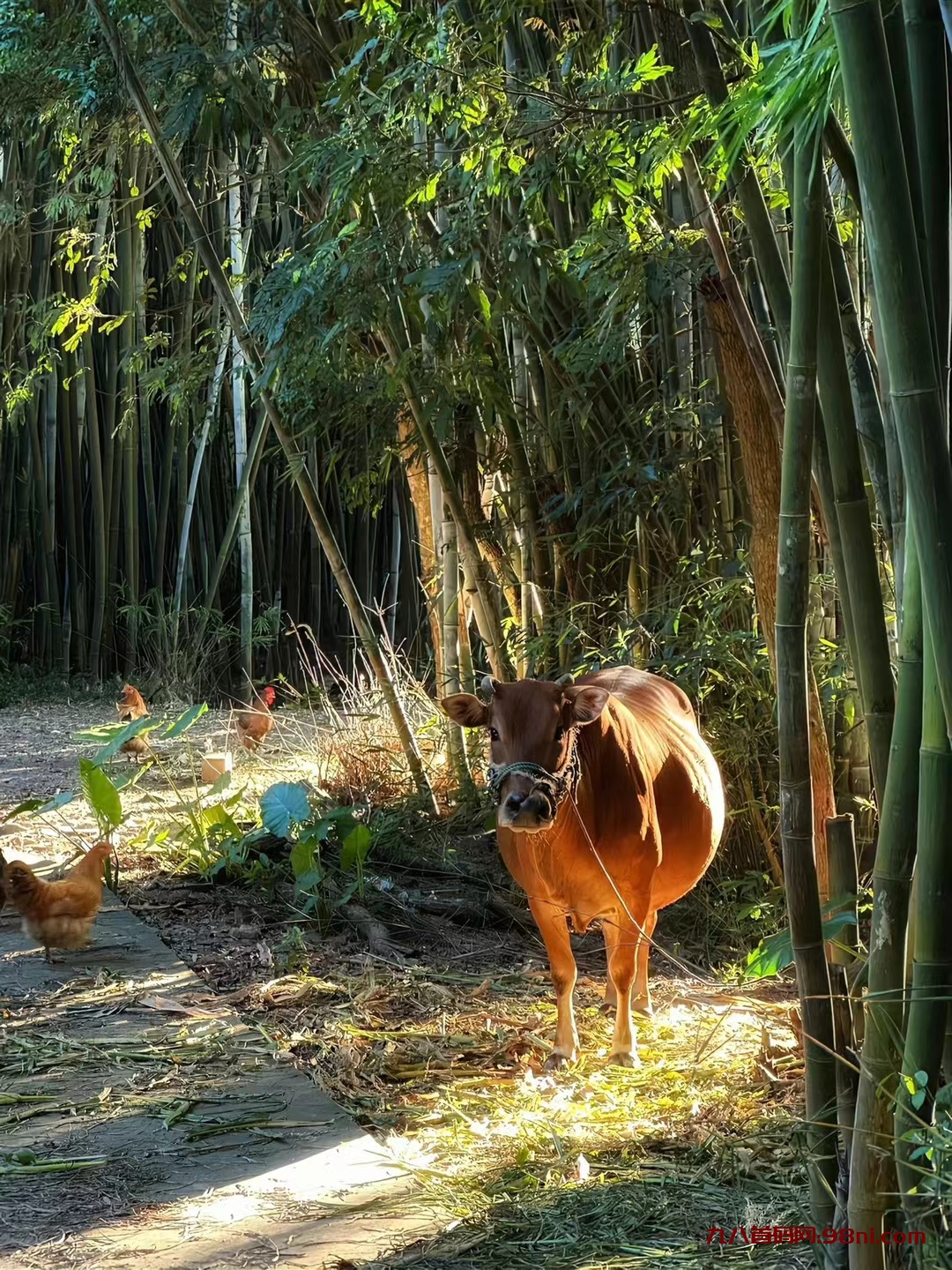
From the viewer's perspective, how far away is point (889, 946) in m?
1.63

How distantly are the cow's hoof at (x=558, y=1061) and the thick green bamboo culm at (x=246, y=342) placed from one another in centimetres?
189

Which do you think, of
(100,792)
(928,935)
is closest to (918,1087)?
(928,935)

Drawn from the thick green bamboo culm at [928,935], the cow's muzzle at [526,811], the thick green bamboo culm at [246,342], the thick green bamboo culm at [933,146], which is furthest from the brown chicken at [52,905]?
the thick green bamboo culm at [933,146]

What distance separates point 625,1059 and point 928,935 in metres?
1.79

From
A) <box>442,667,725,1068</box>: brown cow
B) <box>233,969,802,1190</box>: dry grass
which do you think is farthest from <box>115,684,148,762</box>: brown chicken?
<box>442,667,725,1068</box>: brown cow

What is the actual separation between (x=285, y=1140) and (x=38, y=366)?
455 centimetres

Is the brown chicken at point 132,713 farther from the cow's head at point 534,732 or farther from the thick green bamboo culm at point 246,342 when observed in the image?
the cow's head at point 534,732

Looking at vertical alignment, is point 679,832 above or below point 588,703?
below

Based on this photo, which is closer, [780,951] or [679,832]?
[780,951]

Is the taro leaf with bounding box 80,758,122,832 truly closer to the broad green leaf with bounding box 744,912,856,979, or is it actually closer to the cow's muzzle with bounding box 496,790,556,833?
the cow's muzzle with bounding box 496,790,556,833

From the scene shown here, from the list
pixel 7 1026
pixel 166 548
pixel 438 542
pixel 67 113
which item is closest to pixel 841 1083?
pixel 7 1026

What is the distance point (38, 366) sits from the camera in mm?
6238

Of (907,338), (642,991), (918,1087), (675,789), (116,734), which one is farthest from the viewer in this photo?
(116,734)
